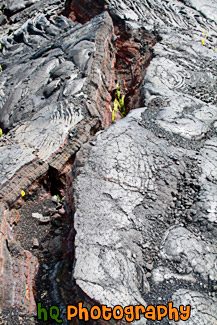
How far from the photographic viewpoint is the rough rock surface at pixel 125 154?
1.82m

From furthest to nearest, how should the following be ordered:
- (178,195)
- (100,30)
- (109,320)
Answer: (100,30) → (178,195) → (109,320)

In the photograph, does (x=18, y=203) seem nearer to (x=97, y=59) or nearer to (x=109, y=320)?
(x=109, y=320)

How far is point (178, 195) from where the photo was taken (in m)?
2.21

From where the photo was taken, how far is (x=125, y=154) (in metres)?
2.37

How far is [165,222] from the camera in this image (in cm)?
207

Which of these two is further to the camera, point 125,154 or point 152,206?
point 125,154

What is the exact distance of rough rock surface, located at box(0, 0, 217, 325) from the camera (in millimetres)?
1816

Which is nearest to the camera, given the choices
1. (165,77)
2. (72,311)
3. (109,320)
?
(109,320)

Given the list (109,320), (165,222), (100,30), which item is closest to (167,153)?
(165,222)

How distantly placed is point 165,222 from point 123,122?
1.00 metres

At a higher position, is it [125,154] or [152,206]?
[125,154]

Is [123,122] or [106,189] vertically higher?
[123,122]

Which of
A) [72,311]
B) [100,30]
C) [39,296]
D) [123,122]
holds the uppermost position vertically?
[100,30]

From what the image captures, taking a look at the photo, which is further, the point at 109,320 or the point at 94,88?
the point at 94,88
